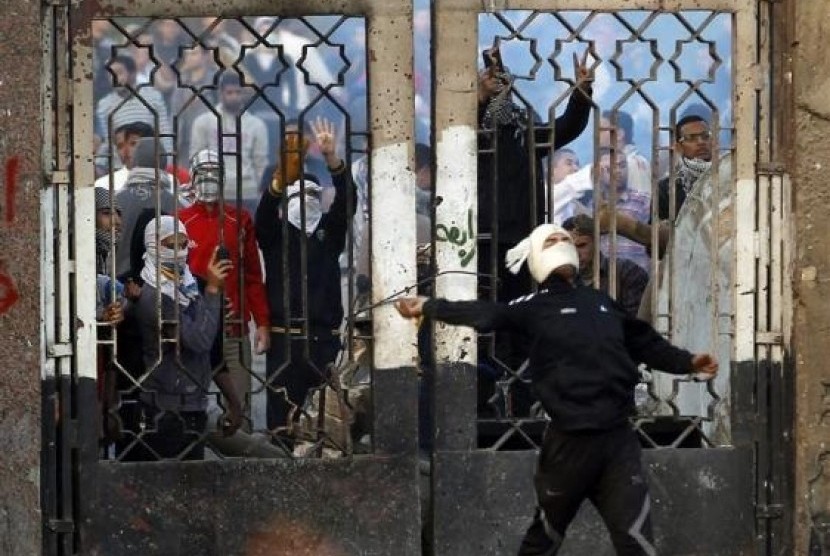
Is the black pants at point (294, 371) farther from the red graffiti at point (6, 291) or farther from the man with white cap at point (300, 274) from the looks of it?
the red graffiti at point (6, 291)

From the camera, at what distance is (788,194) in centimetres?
791

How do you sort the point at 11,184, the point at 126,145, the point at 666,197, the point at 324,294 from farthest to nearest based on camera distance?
the point at 126,145, the point at 666,197, the point at 324,294, the point at 11,184

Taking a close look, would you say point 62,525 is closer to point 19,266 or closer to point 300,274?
point 19,266

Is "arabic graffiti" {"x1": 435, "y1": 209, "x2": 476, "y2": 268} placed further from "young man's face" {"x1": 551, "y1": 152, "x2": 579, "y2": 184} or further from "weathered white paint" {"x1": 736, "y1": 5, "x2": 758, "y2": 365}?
"young man's face" {"x1": 551, "y1": 152, "x2": 579, "y2": 184}

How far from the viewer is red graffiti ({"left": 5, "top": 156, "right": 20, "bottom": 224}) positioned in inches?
289

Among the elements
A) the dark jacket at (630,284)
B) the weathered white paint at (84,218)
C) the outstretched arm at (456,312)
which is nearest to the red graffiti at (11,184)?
the weathered white paint at (84,218)

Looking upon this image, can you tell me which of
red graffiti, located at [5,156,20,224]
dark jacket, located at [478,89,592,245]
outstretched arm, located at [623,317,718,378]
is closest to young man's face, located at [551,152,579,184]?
dark jacket, located at [478,89,592,245]

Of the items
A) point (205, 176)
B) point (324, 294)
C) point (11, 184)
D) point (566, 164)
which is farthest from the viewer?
point (566, 164)

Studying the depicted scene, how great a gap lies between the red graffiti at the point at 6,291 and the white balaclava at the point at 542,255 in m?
1.98

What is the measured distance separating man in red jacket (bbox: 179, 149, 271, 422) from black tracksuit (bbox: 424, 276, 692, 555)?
1275mm

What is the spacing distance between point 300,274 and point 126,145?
277 cm

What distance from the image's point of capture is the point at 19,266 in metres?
7.36

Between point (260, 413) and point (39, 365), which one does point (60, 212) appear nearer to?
point (39, 365)

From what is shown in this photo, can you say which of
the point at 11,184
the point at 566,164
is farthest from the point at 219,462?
the point at 566,164
